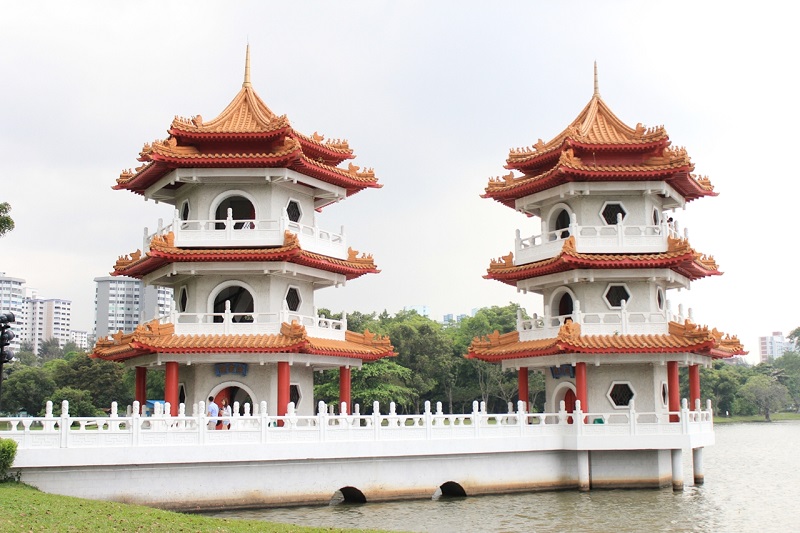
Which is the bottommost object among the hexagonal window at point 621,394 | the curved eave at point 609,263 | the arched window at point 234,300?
the hexagonal window at point 621,394

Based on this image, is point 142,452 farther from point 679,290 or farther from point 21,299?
point 21,299

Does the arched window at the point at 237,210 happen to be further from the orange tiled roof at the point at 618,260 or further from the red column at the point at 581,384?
the red column at the point at 581,384

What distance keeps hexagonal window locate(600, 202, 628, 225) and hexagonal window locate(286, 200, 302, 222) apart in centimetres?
1015

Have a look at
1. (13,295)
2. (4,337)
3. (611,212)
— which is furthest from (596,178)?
(13,295)

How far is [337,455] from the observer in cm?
2247

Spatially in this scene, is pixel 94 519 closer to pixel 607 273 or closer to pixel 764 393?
pixel 607 273

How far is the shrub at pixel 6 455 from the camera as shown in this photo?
18.7 meters

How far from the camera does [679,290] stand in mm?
30219

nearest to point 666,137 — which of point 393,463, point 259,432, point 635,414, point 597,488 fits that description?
point 635,414

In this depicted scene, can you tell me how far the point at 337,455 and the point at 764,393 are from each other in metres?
82.9

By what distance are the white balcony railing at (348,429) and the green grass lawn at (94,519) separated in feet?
9.23

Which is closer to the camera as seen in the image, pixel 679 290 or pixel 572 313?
pixel 572 313

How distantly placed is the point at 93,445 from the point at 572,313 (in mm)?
15292

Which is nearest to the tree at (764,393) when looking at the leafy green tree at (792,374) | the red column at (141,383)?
the leafy green tree at (792,374)
